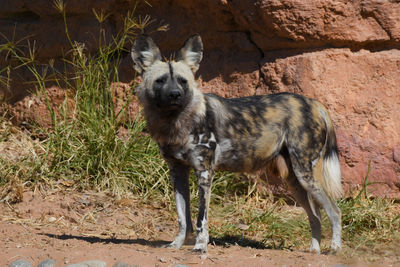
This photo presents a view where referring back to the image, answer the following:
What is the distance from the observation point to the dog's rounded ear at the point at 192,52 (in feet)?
14.0

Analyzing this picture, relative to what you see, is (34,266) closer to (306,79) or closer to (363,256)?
(363,256)

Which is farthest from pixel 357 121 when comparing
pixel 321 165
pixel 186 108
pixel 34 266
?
pixel 34 266

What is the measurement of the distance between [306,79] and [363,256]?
5.69 feet

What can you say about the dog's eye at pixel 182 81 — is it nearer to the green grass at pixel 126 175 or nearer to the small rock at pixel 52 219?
the green grass at pixel 126 175

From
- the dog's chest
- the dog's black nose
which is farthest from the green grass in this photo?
the dog's black nose

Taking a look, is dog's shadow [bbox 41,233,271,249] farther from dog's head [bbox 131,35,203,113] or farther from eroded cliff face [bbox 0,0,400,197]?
eroded cliff face [bbox 0,0,400,197]

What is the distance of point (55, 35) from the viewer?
6180mm

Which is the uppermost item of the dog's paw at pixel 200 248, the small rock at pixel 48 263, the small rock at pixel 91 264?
the small rock at pixel 91 264

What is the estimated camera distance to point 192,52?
4.30 m

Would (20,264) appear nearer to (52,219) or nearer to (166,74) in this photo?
(52,219)

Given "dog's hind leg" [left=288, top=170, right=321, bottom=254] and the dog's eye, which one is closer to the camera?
the dog's eye

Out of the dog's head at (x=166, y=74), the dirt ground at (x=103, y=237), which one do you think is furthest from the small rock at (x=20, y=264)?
the dog's head at (x=166, y=74)

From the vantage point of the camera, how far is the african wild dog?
4066mm

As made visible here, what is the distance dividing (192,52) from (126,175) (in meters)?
1.50
